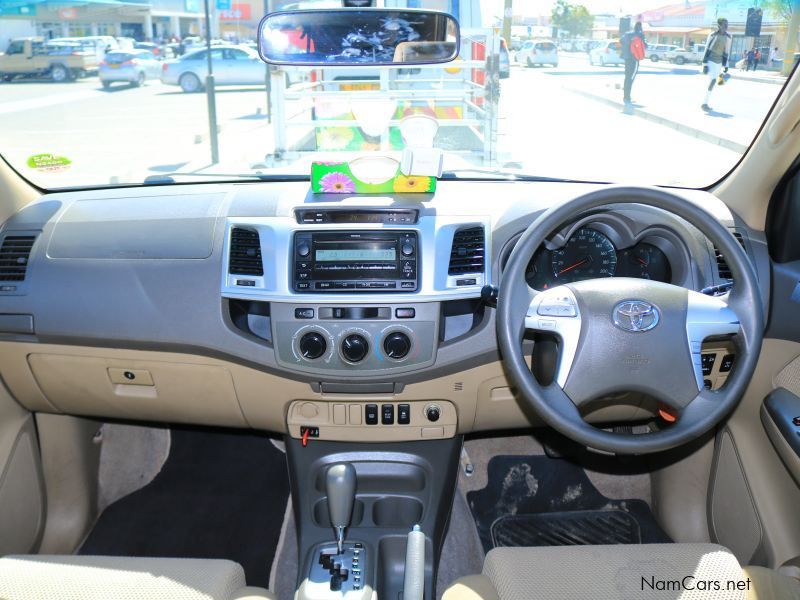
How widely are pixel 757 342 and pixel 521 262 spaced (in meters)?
0.60

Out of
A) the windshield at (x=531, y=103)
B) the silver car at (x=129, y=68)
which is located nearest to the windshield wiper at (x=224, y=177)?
the windshield at (x=531, y=103)

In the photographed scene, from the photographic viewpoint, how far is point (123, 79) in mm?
6066

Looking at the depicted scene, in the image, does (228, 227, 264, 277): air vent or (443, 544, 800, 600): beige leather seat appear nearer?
(443, 544, 800, 600): beige leather seat

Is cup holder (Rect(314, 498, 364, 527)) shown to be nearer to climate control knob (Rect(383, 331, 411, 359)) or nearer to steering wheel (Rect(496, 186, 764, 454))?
climate control knob (Rect(383, 331, 411, 359))

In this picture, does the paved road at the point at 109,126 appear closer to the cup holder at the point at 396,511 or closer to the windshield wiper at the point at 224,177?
the windshield wiper at the point at 224,177

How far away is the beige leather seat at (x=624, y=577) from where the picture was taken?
1.67 metres

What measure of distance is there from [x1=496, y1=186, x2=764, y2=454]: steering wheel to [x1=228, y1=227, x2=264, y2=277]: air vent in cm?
91


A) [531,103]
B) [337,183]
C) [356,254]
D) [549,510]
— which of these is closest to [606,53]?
[531,103]

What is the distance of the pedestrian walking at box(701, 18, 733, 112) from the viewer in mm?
2568

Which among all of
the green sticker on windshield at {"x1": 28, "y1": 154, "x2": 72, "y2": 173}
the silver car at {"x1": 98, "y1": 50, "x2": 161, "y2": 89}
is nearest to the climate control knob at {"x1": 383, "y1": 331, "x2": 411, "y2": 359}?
the green sticker on windshield at {"x1": 28, "y1": 154, "x2": 72, "y2": 173}

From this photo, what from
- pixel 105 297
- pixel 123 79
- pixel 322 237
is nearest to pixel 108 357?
pixel 105 297

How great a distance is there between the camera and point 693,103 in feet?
9.29

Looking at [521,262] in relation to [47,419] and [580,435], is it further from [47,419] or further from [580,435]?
[47,419]

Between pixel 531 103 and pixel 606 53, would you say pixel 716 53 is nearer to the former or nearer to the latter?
pixel 606 53
